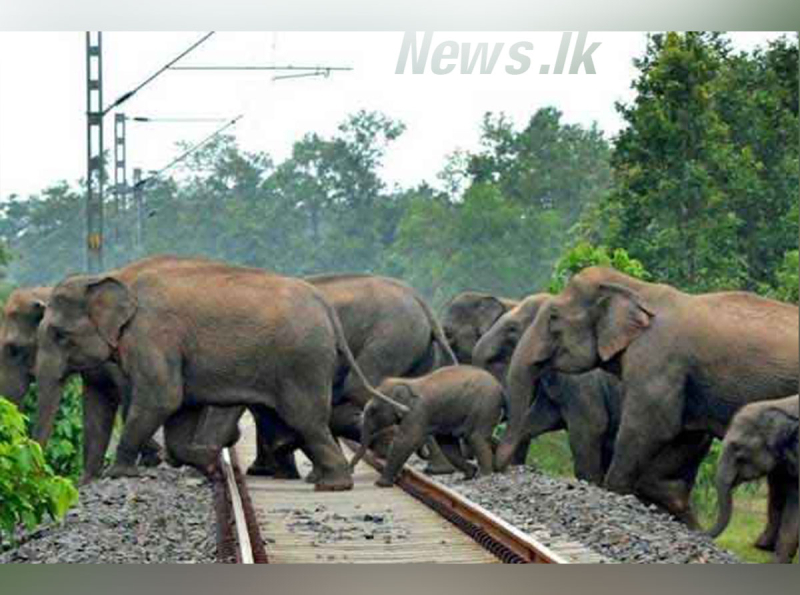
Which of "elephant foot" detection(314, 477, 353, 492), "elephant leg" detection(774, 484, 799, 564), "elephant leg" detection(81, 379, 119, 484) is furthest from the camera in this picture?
"elephant leg" detection(81, 379, 119, 484)

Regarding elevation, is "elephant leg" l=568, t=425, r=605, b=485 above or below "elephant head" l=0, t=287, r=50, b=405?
below

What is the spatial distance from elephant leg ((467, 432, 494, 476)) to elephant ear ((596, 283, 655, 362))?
4.72 feet

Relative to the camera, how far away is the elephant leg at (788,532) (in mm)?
12984

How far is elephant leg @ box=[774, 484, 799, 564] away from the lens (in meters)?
13.0

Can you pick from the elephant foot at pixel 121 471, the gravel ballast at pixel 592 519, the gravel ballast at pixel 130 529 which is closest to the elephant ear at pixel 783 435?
the gravel ballast at pixel 592 519

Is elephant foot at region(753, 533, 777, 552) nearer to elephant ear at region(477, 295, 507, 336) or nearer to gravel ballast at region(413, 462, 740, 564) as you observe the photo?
gravel ballast at region(413, 462, 740, 564)

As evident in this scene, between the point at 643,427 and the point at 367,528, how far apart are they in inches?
82.0

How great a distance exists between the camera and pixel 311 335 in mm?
16438

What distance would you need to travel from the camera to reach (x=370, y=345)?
17.7m

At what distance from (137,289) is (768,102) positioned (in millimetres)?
4472

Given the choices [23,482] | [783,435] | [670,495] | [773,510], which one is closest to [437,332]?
[670,495]

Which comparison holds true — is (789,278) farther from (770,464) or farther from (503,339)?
(503,339)

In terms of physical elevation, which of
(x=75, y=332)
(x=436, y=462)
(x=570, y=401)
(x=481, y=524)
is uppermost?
(x=75, y=332)

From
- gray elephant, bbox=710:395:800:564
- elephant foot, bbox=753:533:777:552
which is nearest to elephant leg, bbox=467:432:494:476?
gray elephant, bbox=710:395:800:564
